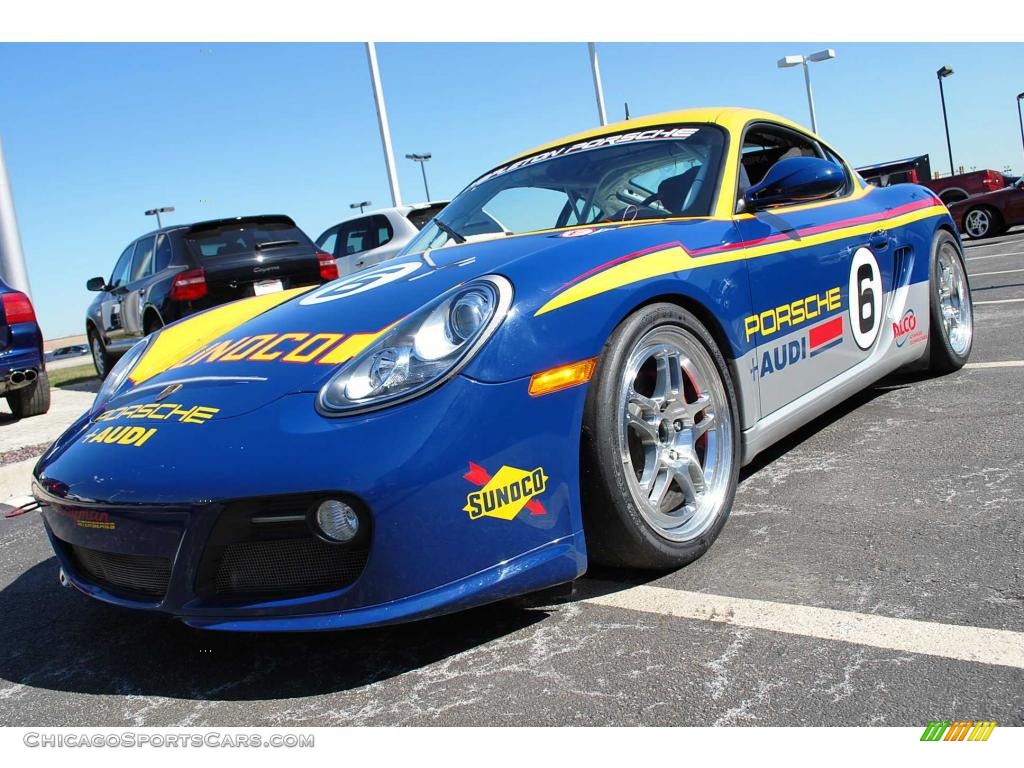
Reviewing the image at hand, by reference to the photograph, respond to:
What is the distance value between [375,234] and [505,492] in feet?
28.0

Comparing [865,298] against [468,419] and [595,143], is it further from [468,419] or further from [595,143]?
[468,419]

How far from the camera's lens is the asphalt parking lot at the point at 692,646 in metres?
1.80

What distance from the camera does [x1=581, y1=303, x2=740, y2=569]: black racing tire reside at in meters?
2.27

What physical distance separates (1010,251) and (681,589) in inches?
472

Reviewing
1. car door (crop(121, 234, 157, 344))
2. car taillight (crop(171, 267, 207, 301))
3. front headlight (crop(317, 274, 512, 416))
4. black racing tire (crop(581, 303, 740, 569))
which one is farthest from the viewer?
car door (crop(121, 234, 157, 344))

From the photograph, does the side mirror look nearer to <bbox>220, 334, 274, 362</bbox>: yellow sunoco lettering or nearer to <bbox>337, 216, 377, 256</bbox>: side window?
<bbox>220, 334, 274, 362</bbox>: yellow sunoco lettering

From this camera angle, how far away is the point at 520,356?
7.09 feet

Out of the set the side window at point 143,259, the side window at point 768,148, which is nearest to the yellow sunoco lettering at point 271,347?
the side window at point 768,148

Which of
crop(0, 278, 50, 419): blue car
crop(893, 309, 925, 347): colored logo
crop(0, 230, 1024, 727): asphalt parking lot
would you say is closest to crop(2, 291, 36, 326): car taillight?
crop(0, 278, 50, 419): blue car

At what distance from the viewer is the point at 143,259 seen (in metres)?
8.90

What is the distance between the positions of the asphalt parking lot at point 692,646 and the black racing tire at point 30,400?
4549 millimetres

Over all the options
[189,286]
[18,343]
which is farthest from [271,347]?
[189,286]

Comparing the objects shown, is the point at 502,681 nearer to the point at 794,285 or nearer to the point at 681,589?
the point at 681,589

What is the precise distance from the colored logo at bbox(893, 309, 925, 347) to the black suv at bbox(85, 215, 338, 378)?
17.6 feet
